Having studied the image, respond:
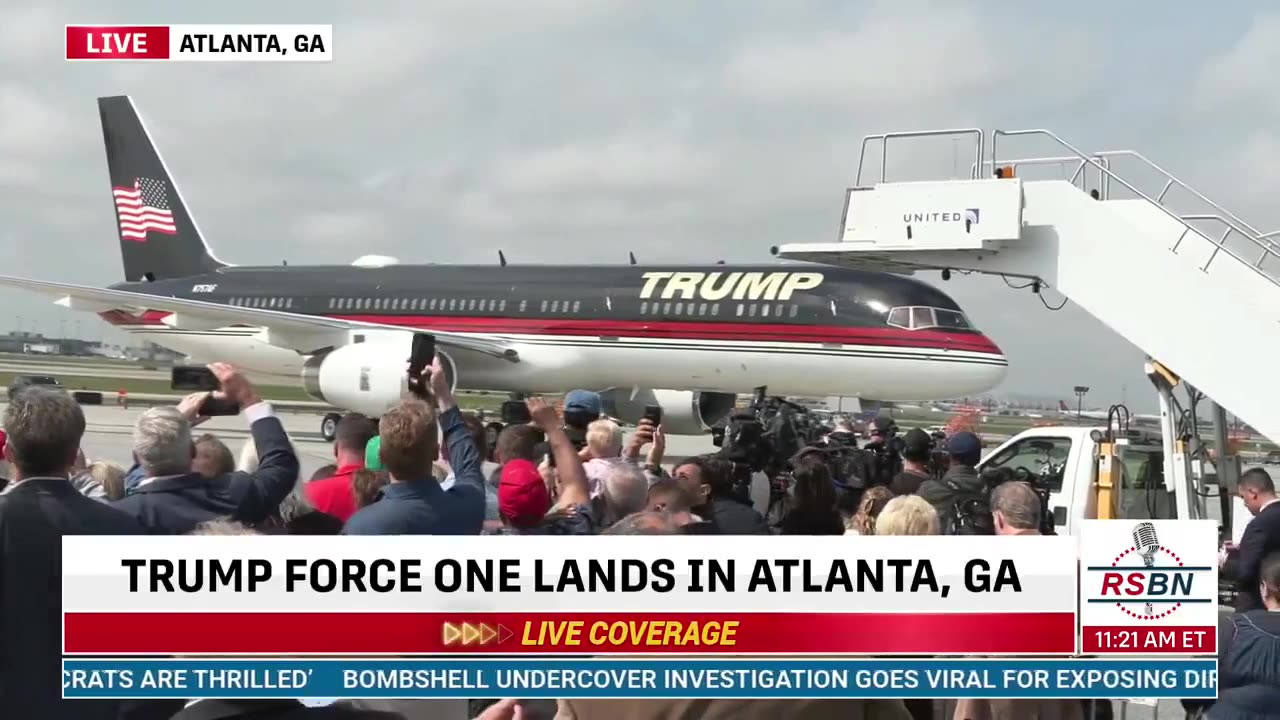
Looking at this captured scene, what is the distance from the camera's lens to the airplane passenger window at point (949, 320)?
17.2 meters

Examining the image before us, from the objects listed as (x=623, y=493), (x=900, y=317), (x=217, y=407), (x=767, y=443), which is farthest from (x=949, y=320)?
(x=217, y=407)

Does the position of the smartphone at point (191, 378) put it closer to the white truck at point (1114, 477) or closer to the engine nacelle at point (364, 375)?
the white truck at point (1114, 477)

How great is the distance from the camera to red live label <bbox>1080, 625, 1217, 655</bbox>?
383 cm

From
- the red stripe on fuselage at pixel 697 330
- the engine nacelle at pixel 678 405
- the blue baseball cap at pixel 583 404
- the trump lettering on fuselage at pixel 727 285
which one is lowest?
the engine nacelle at pixel 678 405

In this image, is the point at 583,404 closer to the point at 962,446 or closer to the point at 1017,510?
the point at 962,446

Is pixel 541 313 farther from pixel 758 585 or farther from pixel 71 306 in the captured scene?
pixel 758 585

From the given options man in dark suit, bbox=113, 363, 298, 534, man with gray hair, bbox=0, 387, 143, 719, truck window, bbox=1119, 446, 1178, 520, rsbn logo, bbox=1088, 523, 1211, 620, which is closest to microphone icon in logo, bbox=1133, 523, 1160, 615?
rsbn logo, bbox=1088, 523, 1211, 620

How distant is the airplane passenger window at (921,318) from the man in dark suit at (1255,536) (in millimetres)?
10483

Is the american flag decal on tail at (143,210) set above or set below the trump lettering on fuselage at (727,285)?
above

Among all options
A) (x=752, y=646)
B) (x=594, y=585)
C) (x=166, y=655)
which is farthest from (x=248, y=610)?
(x=752, y=646)

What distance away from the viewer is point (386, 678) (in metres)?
3.59

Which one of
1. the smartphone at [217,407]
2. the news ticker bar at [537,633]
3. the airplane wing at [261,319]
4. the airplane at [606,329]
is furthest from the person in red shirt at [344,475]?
the airplane wing at [261,319]

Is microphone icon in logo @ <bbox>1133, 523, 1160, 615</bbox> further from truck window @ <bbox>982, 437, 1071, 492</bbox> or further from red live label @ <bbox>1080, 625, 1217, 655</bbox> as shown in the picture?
truck window @ <bbox>982, 437, 1071, 492</bbox>

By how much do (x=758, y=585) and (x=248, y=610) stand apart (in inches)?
57.5
